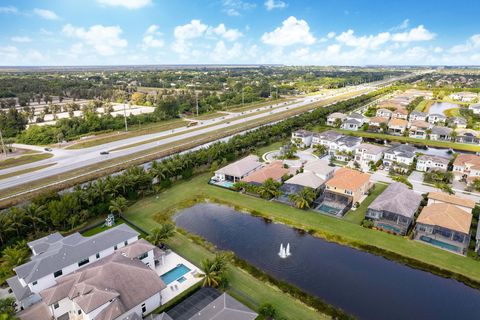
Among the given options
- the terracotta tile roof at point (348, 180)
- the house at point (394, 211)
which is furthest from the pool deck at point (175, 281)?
the terracotta tile roof at point (348, 180)

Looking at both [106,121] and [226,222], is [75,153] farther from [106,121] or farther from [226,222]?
[226,222]

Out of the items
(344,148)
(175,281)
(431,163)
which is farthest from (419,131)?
(175,281)

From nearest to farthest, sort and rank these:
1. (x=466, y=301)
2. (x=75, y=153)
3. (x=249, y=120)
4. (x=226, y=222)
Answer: (x=466, y=301) < (x=226, y=222) < (x=75, y=153) < (x=249, y=120)

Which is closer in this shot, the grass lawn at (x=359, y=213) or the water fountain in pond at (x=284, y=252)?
the water fountain in pond at (x=284, y=252)

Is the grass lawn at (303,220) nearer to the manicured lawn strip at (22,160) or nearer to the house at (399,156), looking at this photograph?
the house at (399,156)

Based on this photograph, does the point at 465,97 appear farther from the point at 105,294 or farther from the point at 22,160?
the point at 22,160

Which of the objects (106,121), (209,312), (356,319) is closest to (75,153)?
(106,121)

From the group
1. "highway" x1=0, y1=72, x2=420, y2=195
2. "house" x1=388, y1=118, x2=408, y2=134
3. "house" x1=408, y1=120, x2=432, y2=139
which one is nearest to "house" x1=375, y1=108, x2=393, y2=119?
"house" x1=388, y1=118, x2=408, y2=134

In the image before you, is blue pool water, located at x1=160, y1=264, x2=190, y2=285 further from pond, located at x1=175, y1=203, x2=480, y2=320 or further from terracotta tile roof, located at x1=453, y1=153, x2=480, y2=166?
terracotta tile roof, located at x1=453, y1=153, x2=480, y2=166
